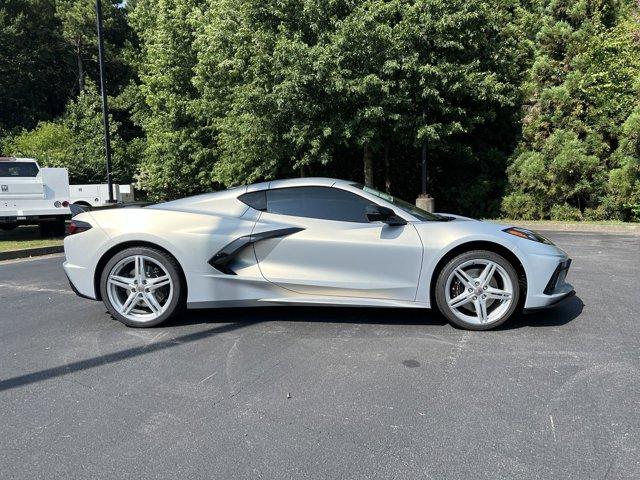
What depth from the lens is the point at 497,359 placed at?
148 inches

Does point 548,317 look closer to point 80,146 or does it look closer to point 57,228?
point 57,228

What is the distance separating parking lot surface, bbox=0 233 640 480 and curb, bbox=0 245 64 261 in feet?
17.4

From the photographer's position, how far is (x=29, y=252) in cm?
1015

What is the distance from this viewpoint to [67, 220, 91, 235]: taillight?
15.7ft

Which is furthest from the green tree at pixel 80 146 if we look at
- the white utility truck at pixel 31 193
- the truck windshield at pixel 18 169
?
the white utility truck at pixel 31 193

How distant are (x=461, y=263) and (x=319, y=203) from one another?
4.59 feet

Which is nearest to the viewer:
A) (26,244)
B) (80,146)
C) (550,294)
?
(550,294)

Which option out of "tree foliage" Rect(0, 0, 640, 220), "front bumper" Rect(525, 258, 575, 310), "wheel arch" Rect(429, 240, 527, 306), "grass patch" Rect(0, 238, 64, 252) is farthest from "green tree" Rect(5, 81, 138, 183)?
"front bumper" Rect(525, 258, 575, 310)

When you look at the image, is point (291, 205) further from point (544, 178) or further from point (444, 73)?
point (544, 178)

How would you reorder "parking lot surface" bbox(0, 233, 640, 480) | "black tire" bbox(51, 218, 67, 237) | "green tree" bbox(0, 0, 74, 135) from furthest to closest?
1. "green tree" bbox(0, 0, 74, 135)
2. "black tire" bbox(51, 218, 67, 237)
3. "parking lot surface" bbox(0, 233, 640, 480)

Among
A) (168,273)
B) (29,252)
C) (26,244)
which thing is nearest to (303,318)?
(168,273)

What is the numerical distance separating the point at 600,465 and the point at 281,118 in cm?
1398

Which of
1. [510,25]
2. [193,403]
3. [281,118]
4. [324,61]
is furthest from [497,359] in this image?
[510,25]

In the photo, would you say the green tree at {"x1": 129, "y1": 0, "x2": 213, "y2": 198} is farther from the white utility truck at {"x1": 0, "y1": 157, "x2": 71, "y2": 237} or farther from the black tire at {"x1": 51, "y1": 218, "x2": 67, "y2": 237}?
the white utility truck at {"x1": 0, "y1": 157, "x2": 71, "y2": 237}
